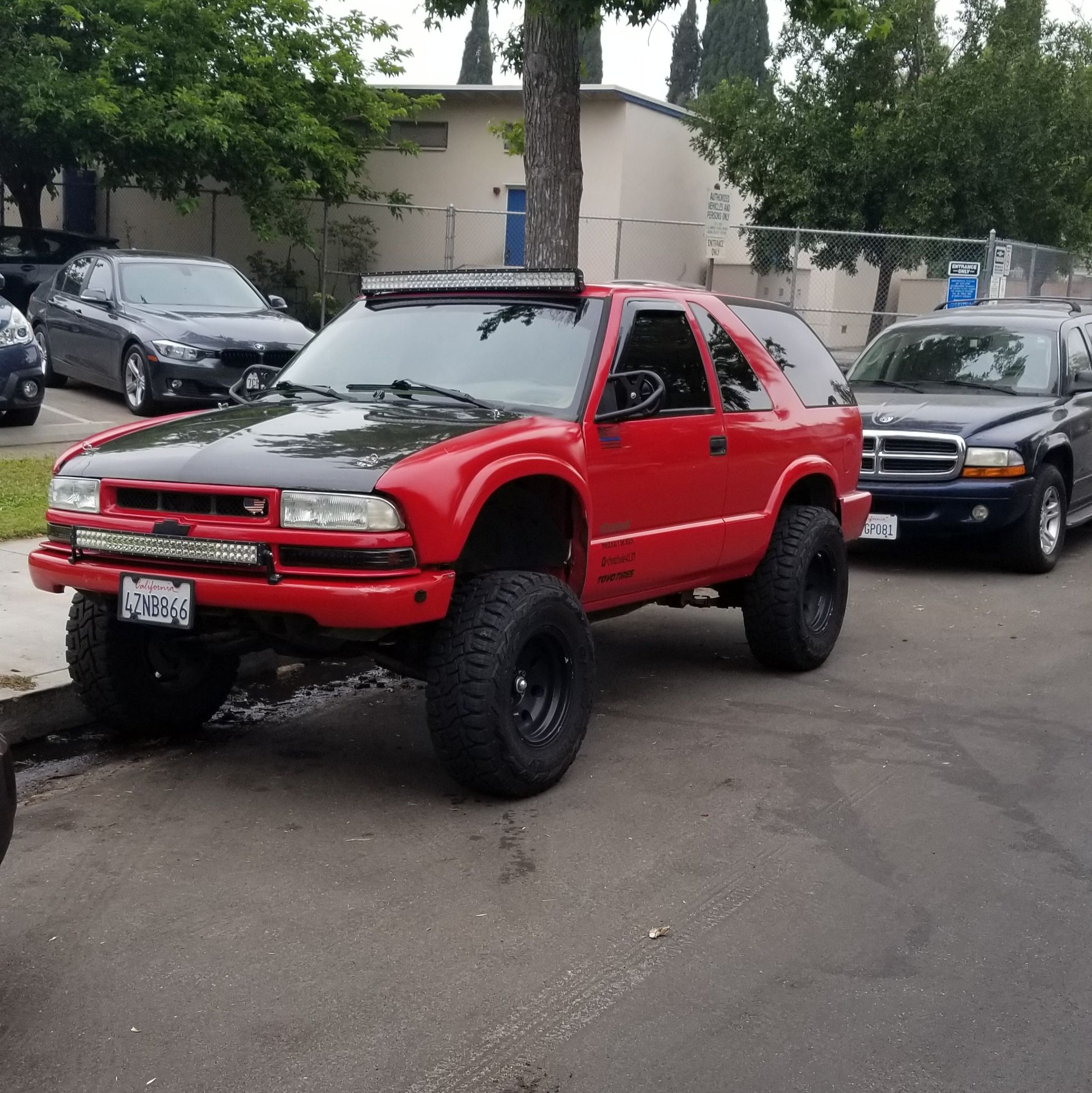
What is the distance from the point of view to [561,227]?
1258 cm

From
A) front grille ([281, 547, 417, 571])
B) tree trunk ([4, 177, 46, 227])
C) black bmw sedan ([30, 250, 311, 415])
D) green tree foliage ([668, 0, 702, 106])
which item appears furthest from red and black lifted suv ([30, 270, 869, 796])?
green tree foliage ([668, 0, 702, 106])

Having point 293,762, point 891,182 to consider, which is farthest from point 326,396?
point 891,182

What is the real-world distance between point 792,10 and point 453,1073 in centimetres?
1091

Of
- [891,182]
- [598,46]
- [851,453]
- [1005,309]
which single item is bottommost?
[851,453]

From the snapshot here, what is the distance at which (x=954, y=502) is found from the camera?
979cm

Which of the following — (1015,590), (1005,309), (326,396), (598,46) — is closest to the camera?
(326,396)

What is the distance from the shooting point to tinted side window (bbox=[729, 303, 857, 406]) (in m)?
7.23

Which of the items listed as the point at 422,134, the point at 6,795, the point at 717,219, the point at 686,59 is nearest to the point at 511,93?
the point at 422,134

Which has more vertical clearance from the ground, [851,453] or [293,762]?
[851,453]

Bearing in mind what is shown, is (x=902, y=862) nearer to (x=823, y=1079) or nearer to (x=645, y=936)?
(x=645, y=936)

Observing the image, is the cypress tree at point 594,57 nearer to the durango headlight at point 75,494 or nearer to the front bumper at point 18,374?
the front bumper at point 18,374

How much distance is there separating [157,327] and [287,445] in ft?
31.5

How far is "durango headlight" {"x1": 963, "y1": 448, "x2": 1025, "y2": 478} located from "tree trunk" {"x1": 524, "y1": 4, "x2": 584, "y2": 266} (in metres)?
4.23

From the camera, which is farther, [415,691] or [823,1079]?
[415,691]
